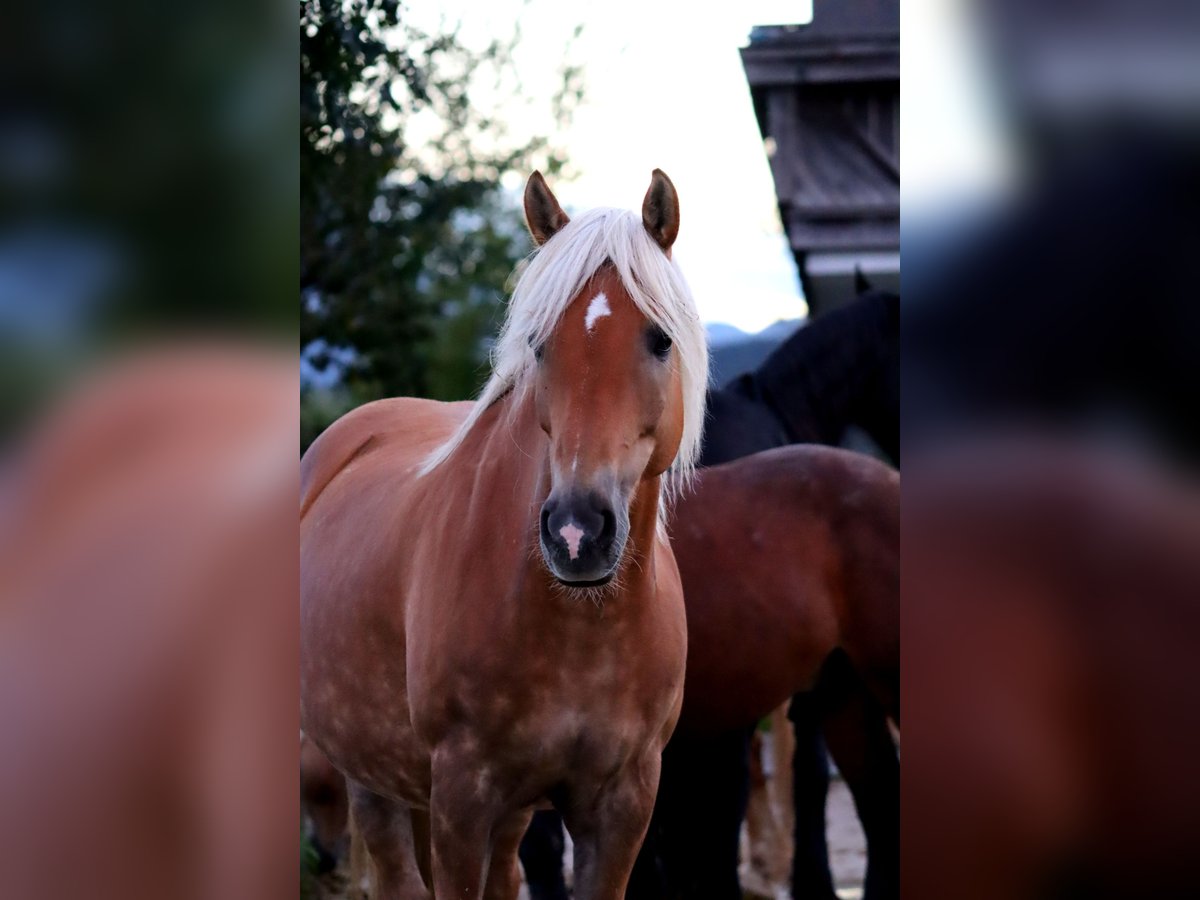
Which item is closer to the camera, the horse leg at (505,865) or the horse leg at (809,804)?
the horse leg at (505,865)

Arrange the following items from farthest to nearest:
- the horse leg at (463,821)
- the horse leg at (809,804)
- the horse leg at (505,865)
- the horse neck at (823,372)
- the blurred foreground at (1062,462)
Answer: the horse neck at (823,372) → the horse leg at (809,804) → the horse leg at (505,865) → the horse leg at (463,821) → the blurred foreground at (1062,462)

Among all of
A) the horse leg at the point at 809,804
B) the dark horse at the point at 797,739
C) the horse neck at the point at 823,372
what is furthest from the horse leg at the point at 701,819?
the horse neck at the point at 823,372

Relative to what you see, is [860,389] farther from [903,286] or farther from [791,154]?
[903,286]

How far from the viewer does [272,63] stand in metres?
1.07

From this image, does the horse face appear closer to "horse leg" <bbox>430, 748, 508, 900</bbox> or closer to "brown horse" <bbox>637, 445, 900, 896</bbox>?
"horse leg" <bbox>430, 748, 508, 900</bbox>

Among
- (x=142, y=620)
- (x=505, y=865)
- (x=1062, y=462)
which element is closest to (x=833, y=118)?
(x=505, y=865)

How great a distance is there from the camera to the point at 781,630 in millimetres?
3387

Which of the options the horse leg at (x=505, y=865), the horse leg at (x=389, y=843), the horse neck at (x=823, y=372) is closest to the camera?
the horse leg at (x=505, y=865)

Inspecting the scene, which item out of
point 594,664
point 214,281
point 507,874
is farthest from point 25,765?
point 507,874

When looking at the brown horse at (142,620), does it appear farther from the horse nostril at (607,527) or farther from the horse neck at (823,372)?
the horse neck at (823,372)

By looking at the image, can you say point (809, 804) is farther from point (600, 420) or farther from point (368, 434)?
point (600, 420)

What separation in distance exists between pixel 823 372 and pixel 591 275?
2.49 m

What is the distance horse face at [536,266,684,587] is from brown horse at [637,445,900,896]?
4.23 ft

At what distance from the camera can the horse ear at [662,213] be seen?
88.6 inches
